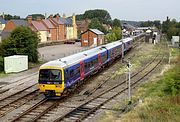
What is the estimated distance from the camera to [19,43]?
133 feet

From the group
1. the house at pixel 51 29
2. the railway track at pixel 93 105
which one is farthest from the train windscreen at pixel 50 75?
the house at pixel 51 29

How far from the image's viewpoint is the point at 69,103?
2088cm

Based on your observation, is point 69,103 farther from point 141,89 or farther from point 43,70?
point 141,89

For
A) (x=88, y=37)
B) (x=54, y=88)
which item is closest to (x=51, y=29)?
(x=88, y=37)

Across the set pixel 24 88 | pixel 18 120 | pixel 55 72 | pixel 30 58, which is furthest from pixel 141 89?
pixel 30 58

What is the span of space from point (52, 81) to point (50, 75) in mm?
411

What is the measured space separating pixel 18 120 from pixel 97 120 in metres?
4.07

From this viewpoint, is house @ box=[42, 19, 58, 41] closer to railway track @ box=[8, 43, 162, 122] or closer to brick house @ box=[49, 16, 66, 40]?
brick house @ box=[49, 16, 66, 40]

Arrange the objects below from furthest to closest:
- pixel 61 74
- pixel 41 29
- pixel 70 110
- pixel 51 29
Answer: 1. pixel 51 29
2. pixel 41 29
3. pixel 61 74
4. pixel 70 110

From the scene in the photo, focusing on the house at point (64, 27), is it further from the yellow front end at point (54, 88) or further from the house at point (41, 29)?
the yellow front end at point (54, 88)

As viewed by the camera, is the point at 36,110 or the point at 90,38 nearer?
the point at 36,110

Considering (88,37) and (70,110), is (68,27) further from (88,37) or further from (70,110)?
(70,110)

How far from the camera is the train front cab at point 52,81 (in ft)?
69.1

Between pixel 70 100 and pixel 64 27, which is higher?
pixel 64 27
